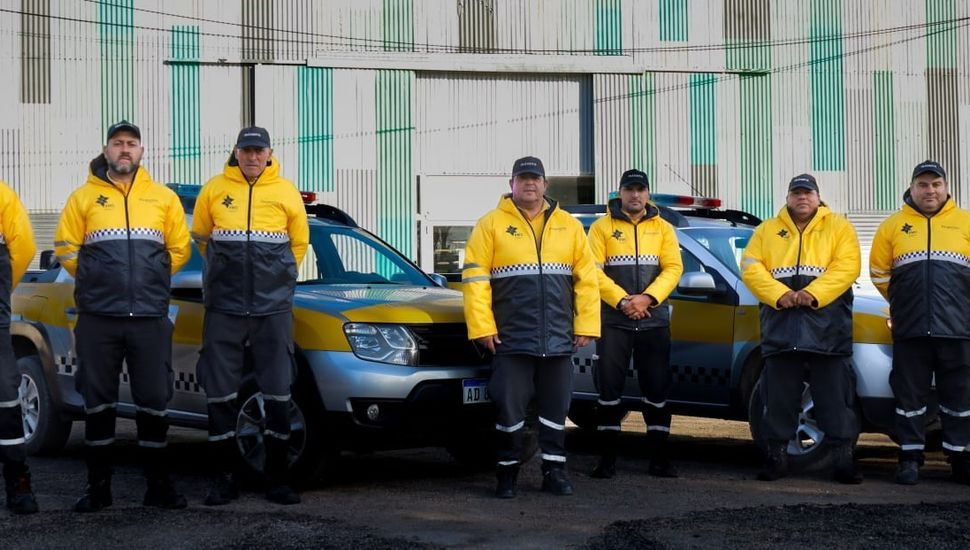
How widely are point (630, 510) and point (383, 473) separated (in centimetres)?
218

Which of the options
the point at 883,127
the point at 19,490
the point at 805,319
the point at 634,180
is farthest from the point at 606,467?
the point at 883,127

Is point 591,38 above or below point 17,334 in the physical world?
above

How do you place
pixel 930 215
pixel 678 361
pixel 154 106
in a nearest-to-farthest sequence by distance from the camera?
pixel 930 215 → pixel 678 361 → pixel 154 106

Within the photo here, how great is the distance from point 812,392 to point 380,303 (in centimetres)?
284

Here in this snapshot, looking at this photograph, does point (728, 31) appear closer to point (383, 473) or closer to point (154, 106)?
point (154, 106)

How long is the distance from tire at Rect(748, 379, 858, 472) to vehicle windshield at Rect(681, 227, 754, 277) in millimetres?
972

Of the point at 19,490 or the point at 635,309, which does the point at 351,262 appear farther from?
the point at 19,490

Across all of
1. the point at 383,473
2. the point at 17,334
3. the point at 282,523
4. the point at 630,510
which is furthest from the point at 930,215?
the point at 17,334

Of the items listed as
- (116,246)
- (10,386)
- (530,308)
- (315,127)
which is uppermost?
(315,127)

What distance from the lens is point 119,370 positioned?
23.2ft

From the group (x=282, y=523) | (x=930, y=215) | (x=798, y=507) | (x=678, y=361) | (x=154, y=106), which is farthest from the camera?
(x=154, y=106)

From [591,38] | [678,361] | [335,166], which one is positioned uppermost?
[591,38]

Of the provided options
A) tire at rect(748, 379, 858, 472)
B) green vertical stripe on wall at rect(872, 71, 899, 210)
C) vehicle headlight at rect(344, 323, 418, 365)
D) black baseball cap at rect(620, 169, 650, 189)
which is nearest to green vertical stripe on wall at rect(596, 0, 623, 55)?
green vertical stripe on wall at rect(872, 71, 899, 210)

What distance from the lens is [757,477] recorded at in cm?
838
